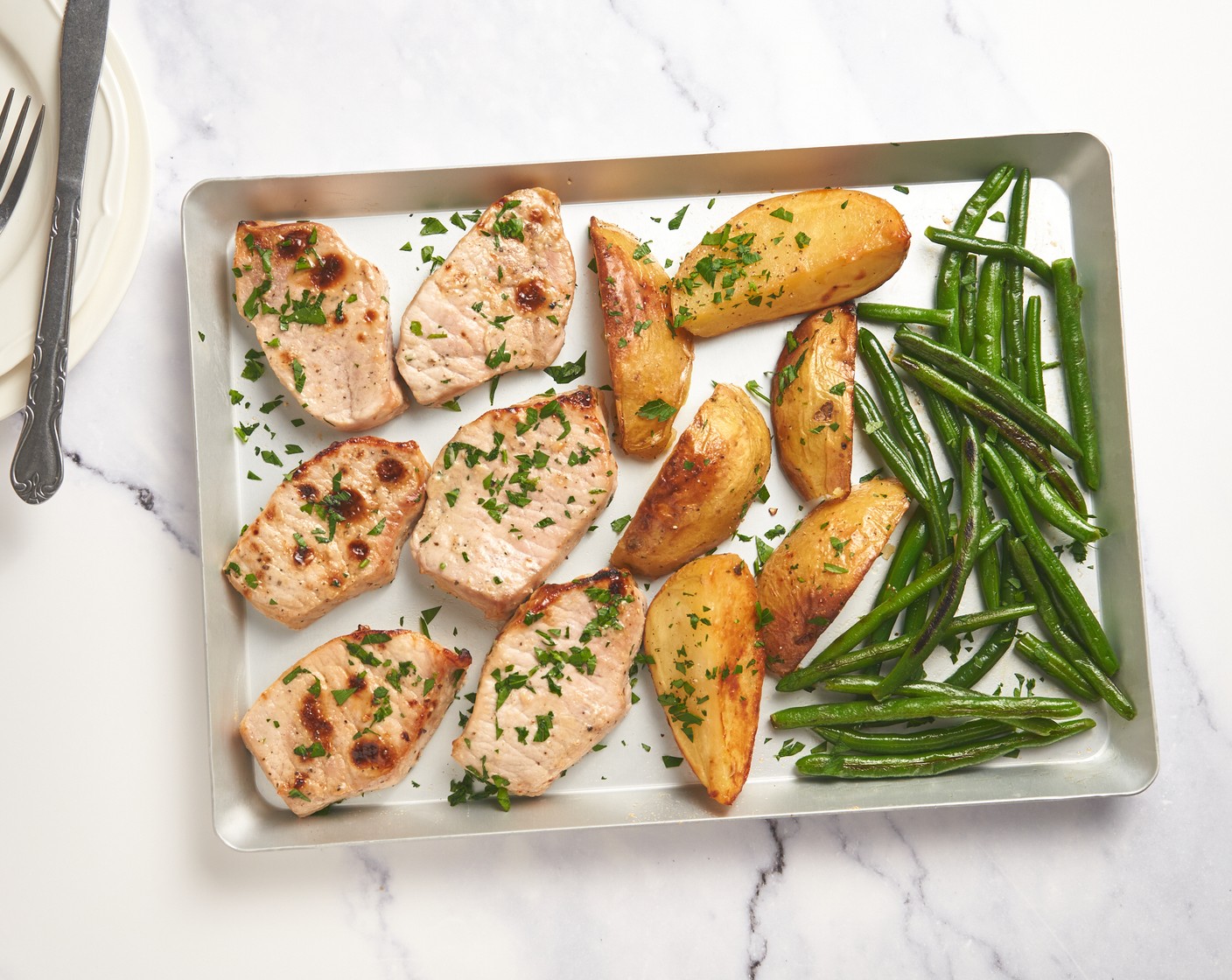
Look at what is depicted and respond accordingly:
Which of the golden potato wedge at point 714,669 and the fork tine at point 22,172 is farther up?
the fork tine at point 22,172

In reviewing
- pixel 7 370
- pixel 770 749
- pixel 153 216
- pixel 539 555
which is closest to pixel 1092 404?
pixel 770 749

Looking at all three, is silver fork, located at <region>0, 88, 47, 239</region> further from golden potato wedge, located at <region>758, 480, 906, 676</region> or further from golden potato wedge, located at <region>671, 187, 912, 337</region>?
golden potato wedge, located at <region>758, 480, 906, 676</region>

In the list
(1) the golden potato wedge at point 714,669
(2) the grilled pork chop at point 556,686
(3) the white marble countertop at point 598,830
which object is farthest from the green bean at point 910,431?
(2) the grilled pork chop at point 556,686

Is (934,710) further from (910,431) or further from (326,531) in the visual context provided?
(326,531)

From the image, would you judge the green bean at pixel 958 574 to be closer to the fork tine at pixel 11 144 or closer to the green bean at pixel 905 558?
the green bean at pixel 905 558

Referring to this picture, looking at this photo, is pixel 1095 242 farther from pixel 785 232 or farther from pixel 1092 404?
pixel 785 232

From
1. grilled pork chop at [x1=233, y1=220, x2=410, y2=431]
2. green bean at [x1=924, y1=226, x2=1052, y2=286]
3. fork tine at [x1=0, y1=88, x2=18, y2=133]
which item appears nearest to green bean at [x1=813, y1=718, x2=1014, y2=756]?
green bean at [x1=924, y1=226, x2=1052, y2=286]
